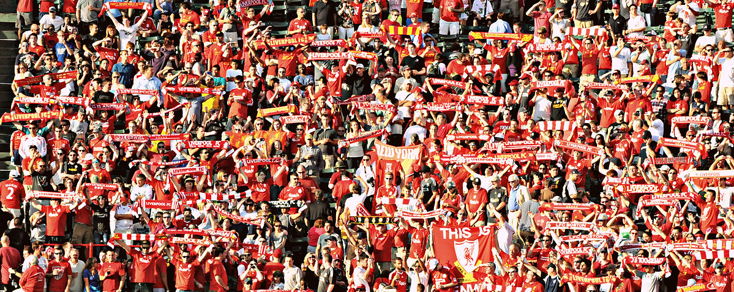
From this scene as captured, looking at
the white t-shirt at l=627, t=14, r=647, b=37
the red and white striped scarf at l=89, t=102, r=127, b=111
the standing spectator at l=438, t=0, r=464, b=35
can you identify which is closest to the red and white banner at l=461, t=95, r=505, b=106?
the standing spectator at l=438, t=0, r=464, b=35

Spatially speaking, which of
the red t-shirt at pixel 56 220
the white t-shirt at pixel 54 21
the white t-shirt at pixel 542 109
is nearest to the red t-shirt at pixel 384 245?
the white t-shirt at pixel 542 109

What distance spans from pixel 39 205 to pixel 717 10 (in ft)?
42.4

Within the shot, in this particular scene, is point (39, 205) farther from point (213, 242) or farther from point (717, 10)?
point (717, 10)

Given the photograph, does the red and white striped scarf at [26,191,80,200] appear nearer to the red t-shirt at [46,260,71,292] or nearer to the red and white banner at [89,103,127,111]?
the red t-shirt at [46,260,71,292]

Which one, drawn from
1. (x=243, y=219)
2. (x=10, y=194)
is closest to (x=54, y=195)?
(x=10, y=194)

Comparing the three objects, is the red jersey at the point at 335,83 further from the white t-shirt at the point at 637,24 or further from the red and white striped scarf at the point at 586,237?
the red and white striped scarf at the point at 586,237

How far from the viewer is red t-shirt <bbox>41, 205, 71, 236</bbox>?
33.8 metres

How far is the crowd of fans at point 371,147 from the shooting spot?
108ft

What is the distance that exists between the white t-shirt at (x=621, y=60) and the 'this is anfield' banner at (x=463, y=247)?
226 inches

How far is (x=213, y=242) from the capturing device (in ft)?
108

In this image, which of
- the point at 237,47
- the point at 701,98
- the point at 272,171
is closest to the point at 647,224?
the point at 701,98

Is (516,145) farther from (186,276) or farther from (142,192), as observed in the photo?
(142,192)

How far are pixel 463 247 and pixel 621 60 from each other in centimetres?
626

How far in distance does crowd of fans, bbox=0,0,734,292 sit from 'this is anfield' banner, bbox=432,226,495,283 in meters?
0.03
